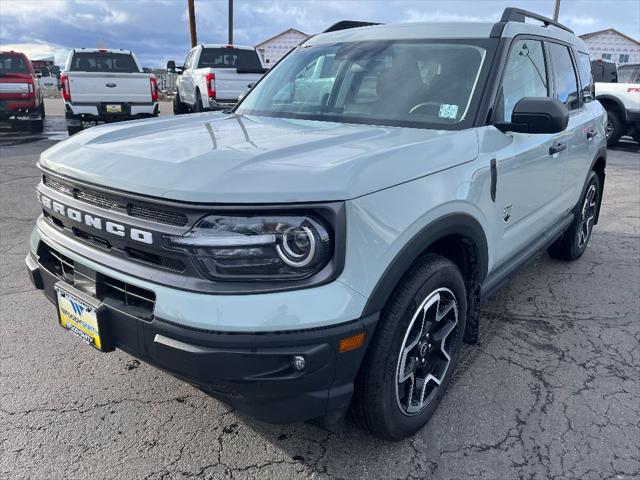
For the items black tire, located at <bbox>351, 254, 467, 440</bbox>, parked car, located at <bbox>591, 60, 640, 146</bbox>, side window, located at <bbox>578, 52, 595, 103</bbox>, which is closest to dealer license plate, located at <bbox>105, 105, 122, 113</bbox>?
side window, located at <bbox>578, 52, 595, 103</bbox>

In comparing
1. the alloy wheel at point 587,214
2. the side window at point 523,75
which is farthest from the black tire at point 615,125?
the side window at point 523,75

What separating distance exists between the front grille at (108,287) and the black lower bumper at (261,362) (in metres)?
0.04

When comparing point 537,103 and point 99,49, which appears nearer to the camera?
point 537,103

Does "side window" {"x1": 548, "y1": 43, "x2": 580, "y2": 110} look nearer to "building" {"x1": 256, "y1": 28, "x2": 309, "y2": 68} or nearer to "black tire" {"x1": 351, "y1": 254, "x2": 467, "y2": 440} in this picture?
"black tire" {"x1": 351, "y1": 254, "x2": 467, "y2": 440}

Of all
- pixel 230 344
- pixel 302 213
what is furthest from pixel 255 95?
pixel 230 344

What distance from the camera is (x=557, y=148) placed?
355cm

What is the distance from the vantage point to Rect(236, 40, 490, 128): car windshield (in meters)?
2.82

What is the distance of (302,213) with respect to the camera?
71.7 inches

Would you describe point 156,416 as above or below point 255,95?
below

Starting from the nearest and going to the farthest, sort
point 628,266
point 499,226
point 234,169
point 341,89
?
point 234,169 → point 499,226 → point 341,89 → point 628,266

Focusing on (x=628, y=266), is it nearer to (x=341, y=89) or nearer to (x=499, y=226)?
(x=499, y=226)

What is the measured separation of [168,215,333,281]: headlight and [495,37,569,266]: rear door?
53.2 inches

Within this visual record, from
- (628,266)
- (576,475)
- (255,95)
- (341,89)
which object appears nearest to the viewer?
(576,475)

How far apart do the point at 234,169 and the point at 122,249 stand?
0.56 meters
